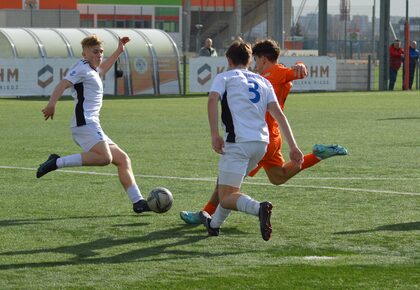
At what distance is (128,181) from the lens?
11.2 meters

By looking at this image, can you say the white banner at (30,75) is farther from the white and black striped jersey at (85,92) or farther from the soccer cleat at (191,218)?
the soccer cleat at (191,218)

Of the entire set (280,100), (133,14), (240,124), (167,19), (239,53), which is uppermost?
(133,14)

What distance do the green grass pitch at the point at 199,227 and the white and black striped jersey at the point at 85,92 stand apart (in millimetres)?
916

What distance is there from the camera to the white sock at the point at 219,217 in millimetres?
9672

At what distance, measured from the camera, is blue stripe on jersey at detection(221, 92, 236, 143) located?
9375mm

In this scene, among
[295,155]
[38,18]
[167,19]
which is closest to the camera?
Result: [295,155]

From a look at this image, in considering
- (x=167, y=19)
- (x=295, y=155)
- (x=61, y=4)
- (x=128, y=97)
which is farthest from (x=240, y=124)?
(x=167, y=19)

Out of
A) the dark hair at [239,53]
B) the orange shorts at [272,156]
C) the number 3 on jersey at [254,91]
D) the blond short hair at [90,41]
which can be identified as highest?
the blond short hair at [90,41]

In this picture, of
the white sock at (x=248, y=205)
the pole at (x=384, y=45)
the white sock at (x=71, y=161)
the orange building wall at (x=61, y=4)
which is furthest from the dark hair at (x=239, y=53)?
the orange building wall at (x=61, y=4)

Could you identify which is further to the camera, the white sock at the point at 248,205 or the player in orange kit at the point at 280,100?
the player in orange kit at the point at 280,100

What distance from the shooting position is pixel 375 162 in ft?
54.2

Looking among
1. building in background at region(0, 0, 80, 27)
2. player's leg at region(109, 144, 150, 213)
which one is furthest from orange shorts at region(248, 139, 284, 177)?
building in background at region(0, 0, 80, 27)

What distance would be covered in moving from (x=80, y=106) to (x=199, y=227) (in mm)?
1875

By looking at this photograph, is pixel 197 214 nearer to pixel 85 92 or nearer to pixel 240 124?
pixel 240 124
